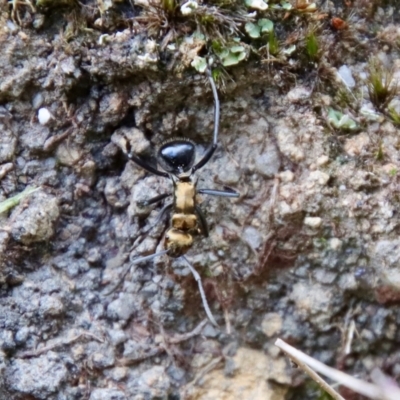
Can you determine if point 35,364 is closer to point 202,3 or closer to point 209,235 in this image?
point 209,235

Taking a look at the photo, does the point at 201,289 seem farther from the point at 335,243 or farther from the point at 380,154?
the point at 380,154

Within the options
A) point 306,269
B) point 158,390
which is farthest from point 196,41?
point 158,390

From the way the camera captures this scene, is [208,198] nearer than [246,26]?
No

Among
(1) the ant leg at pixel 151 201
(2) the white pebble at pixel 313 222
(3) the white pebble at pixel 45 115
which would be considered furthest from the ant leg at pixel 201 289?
(3) the white pebble at pixel 45 115

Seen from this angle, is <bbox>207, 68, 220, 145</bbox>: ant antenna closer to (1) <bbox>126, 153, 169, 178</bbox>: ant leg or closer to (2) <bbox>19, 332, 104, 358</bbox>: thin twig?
Result: (1) <bbox>126, 153, 169, 178</bbox>: ant leg

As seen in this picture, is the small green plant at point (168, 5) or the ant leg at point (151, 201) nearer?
the small green plant at point (168, 5)

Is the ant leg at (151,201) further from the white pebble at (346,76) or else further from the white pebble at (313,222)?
the white pebble at (346,76)
